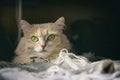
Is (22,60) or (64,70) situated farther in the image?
(22,60)

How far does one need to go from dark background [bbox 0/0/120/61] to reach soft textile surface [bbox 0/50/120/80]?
92 mm

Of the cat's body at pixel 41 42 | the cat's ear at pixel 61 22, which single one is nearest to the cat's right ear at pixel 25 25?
the cat's body at pixel 41 42

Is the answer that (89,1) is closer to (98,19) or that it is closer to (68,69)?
(98,19)

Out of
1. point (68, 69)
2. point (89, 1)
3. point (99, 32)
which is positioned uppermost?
point (89, 1)

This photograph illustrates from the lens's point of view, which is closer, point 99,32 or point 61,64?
point 61,64

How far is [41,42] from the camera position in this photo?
116cm

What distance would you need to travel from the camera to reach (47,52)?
3.86 ft

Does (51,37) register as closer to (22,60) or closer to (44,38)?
(44,38)

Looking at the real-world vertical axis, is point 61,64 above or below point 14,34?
below

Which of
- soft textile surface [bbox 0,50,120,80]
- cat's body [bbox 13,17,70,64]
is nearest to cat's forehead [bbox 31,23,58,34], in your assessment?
cat's body [bbox 13,17,70,64]

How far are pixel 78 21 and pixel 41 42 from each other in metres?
0.17

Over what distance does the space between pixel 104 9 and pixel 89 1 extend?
6cm

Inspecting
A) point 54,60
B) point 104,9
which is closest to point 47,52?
point 54,60

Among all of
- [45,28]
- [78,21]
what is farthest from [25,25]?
[78,21]
